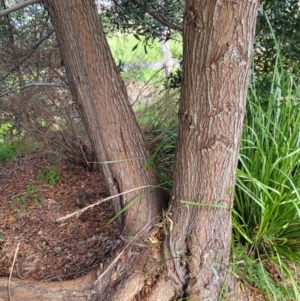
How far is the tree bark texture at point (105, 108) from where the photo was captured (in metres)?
1.41

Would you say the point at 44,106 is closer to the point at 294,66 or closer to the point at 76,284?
the point at 76,284

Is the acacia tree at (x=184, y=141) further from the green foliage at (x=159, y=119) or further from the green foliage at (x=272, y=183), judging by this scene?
the green foliage at (x=159, y=119)

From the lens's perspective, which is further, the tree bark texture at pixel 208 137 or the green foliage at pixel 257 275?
the green foliage at pixel 257 275

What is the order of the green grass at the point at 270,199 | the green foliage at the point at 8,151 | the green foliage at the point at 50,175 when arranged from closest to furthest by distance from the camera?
1. the green grass at the point at 270,199
2. the green foliage at the point at 50,175
3. the green foliage at the point at 8,151

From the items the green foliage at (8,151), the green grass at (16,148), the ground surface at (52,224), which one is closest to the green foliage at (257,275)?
Result: the ground surface at (52,224)

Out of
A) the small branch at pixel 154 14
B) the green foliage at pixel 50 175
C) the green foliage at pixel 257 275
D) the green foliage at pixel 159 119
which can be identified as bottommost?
the green foliage at pixel 257 275

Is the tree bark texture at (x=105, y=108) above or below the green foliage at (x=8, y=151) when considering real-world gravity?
above

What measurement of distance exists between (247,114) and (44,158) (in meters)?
2.21

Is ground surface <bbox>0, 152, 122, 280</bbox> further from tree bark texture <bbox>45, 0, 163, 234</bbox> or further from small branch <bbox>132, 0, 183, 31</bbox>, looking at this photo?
small branch <bbox>132, 0, 183, 31</bbox>

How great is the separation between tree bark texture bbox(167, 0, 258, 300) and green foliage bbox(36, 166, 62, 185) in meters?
1.56

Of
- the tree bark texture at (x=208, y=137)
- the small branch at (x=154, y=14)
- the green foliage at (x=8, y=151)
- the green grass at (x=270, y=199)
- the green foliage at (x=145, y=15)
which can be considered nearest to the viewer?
the tree bark texture at (x=208, y=137)

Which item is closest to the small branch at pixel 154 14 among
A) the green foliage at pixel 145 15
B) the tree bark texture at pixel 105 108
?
the green foliage at pixel 145 15

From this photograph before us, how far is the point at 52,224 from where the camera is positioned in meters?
2.24

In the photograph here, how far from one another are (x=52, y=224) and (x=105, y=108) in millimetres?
1136
